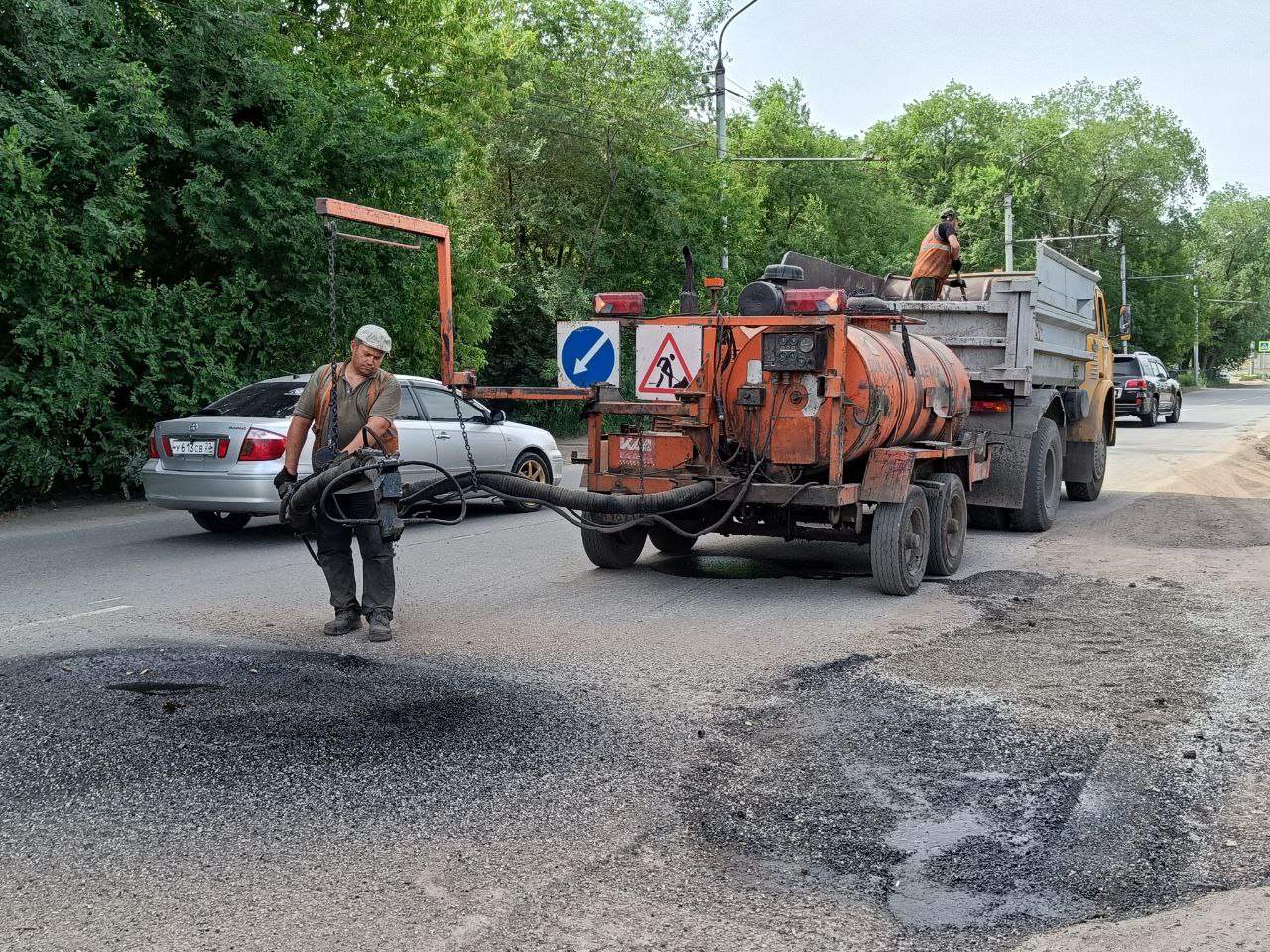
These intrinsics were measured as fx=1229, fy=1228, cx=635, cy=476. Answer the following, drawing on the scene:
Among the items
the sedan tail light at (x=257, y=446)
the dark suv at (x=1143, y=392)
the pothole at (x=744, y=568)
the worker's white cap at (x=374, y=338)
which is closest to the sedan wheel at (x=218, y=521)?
the sedan tail light at (x=257, y=446)

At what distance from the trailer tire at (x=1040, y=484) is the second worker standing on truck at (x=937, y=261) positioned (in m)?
1.82

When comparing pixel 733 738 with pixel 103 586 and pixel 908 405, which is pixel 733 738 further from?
pixel 103 586

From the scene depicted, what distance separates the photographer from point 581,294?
2644cm

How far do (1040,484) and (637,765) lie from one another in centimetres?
845

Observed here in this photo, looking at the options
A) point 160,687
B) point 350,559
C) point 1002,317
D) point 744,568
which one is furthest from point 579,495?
point 1002,317

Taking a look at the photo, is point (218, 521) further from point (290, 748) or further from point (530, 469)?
point (290, 748)

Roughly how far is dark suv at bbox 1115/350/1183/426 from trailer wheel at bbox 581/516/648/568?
24830mm

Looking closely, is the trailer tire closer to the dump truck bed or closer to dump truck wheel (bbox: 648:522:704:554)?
the dump truck bed

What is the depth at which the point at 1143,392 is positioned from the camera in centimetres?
3225

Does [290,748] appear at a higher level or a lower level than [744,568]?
lower

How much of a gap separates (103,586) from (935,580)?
6234 mm

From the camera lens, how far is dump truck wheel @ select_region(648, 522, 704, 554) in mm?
10109

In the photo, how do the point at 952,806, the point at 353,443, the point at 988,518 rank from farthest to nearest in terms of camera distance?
the point at 988,518
the point at 353,443
the point at 952,806

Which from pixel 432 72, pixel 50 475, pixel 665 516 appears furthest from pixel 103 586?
pixel 432 72
